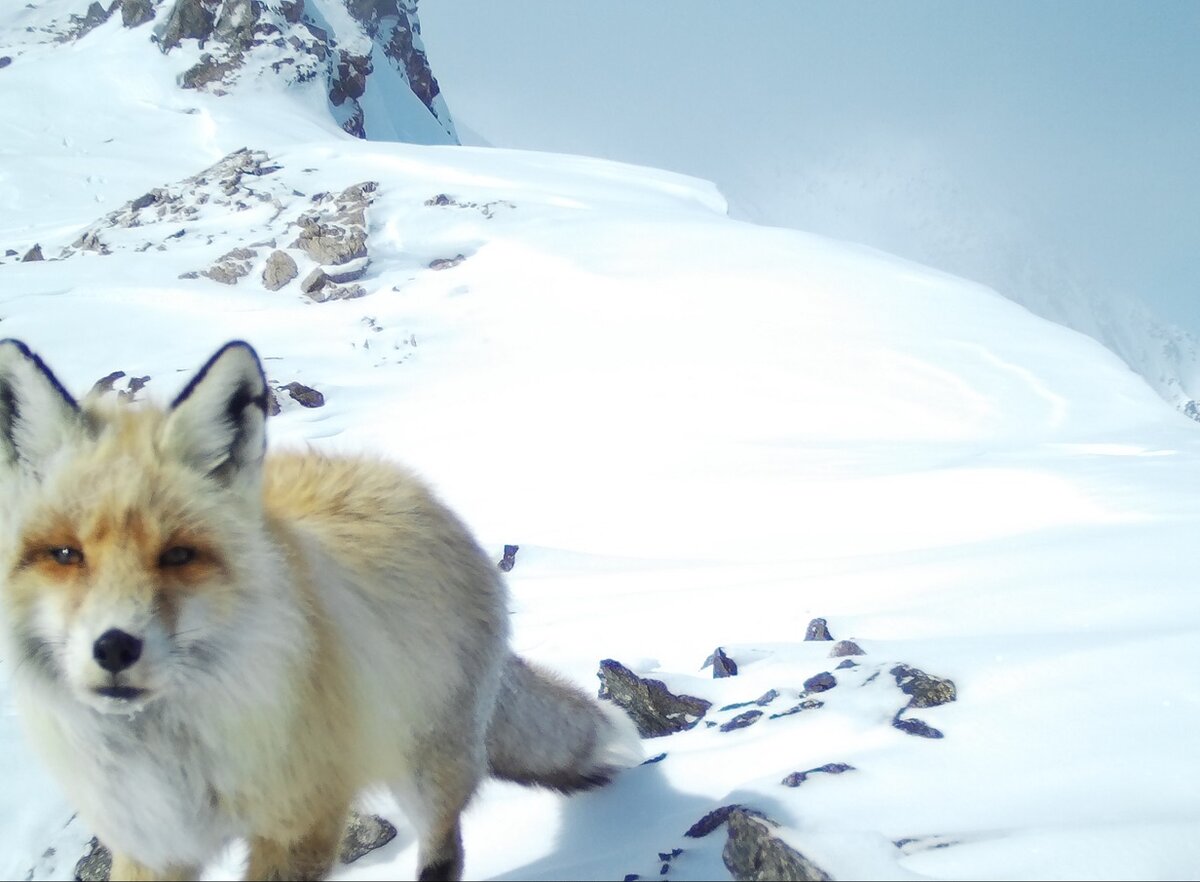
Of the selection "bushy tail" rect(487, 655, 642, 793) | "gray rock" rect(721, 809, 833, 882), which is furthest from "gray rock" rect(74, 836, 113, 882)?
"gray rock" rect(721, 809, 833, 882)

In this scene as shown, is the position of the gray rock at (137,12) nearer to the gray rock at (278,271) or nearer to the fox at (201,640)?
the gray rock at (278,271)

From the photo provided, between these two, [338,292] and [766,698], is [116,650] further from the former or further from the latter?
[338,292]

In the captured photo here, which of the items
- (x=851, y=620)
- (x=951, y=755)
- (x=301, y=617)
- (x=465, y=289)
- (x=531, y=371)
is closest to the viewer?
(x=301, y=617)

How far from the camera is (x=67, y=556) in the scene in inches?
70.1

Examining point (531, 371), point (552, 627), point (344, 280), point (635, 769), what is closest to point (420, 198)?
point (344, 280)

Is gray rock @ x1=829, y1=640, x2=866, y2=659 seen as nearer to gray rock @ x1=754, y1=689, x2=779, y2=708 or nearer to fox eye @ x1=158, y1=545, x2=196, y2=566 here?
gray rock @ x1=754, y1=689, x2=779, y2=708

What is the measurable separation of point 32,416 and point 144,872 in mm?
1161

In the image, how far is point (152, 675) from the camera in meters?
1.72

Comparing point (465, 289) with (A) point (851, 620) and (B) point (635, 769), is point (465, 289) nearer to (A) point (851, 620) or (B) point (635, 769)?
(A) point (851, 620)

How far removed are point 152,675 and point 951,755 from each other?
2.33 meters

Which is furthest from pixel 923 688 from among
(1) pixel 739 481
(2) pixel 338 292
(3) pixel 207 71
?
(3) pixel 207 71

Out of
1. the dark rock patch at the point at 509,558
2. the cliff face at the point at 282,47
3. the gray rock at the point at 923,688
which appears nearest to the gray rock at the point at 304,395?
the dark rock patch at the point at 509,558

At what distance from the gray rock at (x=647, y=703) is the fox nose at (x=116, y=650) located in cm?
231

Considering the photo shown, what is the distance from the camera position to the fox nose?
166 centimetres
